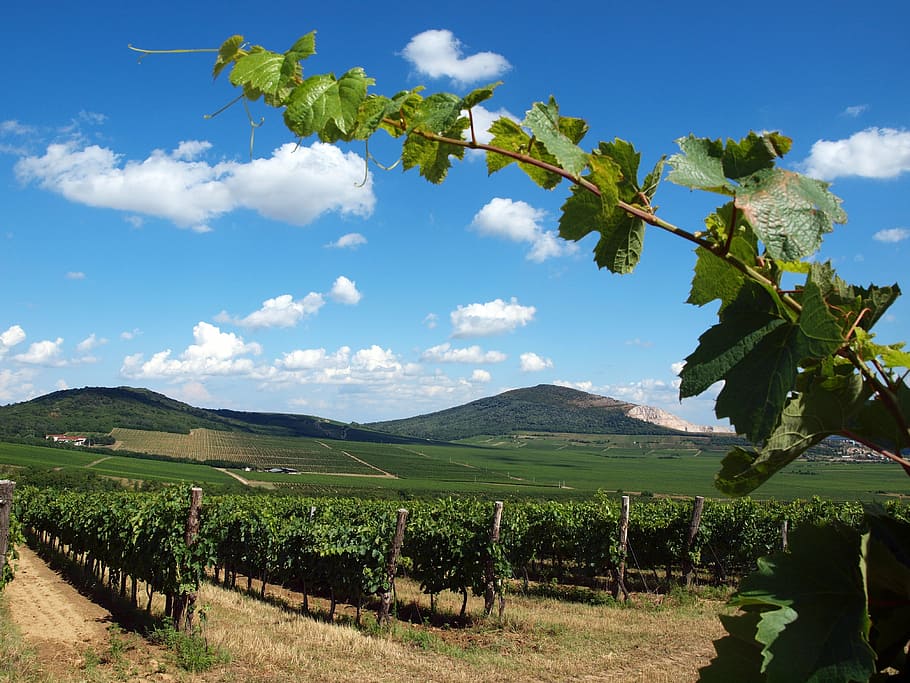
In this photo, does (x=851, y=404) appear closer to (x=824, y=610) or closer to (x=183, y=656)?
(x=824, y=610)

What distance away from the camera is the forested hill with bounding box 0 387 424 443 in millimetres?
121375

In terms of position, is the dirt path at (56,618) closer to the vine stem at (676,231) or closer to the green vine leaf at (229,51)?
the green vine leaf at (229,51)

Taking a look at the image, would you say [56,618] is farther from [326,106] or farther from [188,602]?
[326,106]

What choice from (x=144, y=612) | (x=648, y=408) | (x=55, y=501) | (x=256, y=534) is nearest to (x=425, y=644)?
(x=144, y=612)

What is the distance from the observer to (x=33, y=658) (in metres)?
9.06

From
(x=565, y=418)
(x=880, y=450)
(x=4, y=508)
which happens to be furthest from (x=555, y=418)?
(x=880, y=450)

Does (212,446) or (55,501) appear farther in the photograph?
(212,446)

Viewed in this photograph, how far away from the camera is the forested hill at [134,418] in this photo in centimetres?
12138

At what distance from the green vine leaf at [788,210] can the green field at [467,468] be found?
59531 millimetres

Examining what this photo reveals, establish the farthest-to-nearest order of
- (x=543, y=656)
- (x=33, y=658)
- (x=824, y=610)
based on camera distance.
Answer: (x=543, y=656), (x=33, y=658), (x=824, y=610)

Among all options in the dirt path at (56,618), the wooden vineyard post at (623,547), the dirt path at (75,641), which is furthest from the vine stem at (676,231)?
the wooden vineyard post at (623,547)

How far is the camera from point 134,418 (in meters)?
135

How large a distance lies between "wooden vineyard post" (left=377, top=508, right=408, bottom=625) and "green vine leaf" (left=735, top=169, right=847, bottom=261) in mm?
12460

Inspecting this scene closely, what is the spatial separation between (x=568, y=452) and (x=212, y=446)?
242ft
